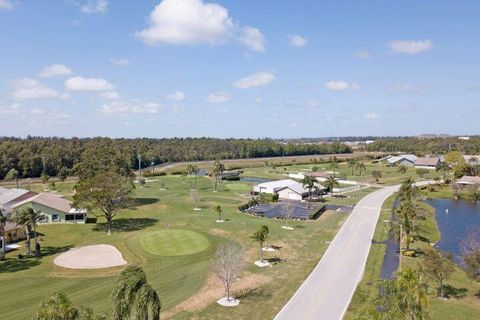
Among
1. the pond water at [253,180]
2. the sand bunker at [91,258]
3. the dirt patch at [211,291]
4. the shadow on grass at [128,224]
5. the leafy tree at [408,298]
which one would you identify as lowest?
the dirt patch at [211,291]

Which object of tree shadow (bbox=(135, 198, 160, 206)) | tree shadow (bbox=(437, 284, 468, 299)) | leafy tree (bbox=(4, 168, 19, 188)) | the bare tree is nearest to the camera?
the bare tree

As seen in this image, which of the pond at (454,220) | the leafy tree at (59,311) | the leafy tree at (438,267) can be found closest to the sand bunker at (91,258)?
the leafy tree at (59,311)

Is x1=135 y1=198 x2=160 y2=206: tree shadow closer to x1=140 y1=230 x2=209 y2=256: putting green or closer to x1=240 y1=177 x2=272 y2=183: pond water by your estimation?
x1=140 y1=230 x2=209 y2=256: putting green

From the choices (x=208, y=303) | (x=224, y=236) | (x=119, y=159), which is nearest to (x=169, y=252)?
(x=224, y=236)

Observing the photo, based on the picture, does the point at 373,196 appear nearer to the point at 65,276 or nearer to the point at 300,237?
the point at 300,237

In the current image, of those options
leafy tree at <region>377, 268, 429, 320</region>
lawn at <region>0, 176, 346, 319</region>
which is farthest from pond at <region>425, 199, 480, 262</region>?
leafy tree at <region>377, 268, 429, 320</region>

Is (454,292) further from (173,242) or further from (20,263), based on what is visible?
(20,263)

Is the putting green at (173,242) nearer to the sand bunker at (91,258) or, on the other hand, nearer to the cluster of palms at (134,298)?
the sand bunker at (91,258)
